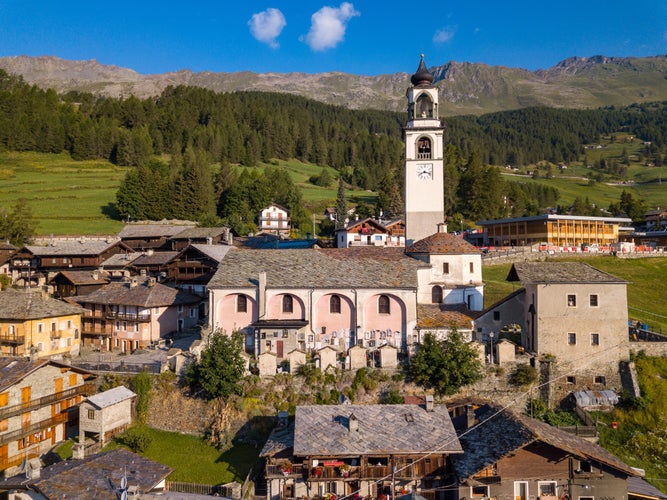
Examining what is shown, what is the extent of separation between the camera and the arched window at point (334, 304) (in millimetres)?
40688

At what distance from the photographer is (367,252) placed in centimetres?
4381

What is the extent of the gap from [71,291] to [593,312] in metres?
49.5

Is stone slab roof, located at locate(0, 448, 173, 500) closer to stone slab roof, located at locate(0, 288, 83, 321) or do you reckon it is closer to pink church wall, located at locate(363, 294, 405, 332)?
pink church wall, located at locate(363, 294, 405, 332)

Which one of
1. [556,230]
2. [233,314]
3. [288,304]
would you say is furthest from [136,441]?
[556,230]

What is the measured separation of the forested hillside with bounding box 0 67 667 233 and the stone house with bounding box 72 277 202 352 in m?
40.6

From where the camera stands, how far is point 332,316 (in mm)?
40719

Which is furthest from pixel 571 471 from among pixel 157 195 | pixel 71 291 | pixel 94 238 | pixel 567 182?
pixel 567 182

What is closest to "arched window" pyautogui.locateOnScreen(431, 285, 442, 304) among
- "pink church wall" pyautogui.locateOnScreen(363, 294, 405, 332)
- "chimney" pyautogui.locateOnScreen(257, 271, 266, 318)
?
"pink church wall" pyautogui.locateOnScreen(363, 294, 405, 332)

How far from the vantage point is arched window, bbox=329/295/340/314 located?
133 ft

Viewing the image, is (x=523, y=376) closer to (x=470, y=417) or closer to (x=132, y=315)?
(x=470, y=417)

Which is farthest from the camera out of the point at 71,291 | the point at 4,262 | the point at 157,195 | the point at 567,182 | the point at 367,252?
the point at 567,182

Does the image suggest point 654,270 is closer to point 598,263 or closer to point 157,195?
point 598,263

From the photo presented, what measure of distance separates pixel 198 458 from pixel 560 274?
26422mm

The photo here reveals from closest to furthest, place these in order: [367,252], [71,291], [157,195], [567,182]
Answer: [367,252], [71,291], [157,195], [567,182]
